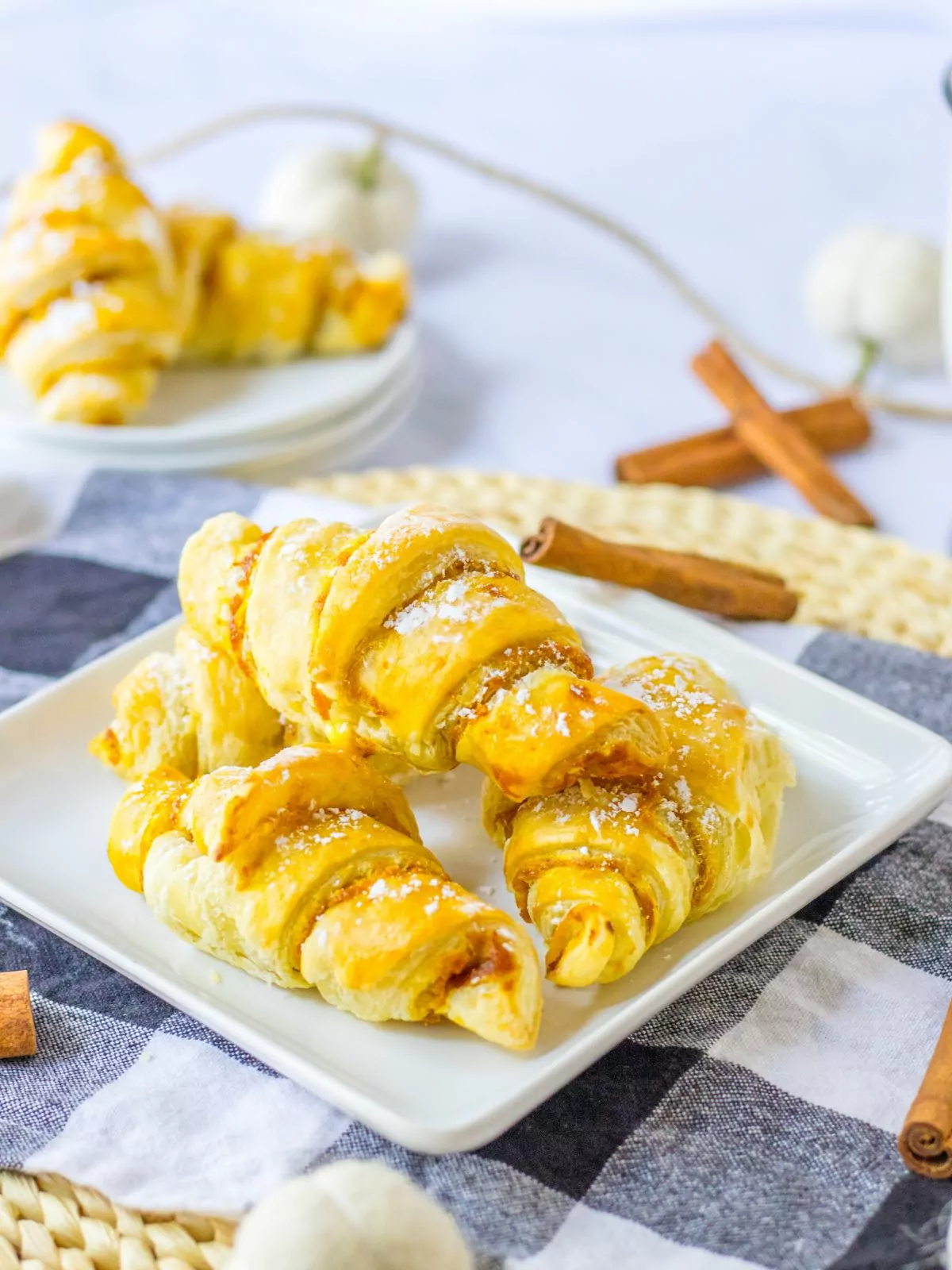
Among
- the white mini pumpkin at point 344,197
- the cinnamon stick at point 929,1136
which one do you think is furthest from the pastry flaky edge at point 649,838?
the white mini pumpkin at point 344,197

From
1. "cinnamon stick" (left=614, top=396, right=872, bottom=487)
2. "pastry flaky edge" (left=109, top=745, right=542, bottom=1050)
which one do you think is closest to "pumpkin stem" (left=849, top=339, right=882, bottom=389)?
"cinnamon stick" (left=614, top=396, right=872, bottom=487)

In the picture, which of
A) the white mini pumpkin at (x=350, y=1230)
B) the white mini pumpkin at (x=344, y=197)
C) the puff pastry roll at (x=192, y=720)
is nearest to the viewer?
the white mini pumpkin at (x=350, y=1230)

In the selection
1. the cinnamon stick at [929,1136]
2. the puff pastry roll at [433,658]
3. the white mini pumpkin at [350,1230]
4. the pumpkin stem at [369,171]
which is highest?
the puff pastry roll at [433,658]

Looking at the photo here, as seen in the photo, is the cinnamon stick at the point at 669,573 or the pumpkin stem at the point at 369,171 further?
the pumpkin stem at the point at 369,171

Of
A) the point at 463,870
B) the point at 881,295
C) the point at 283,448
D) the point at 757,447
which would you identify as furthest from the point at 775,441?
the point at 463,870

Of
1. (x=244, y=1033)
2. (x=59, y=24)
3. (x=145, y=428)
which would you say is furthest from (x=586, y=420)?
(x=59, y=24)

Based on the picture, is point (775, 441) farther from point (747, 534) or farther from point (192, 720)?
point (192, 720)

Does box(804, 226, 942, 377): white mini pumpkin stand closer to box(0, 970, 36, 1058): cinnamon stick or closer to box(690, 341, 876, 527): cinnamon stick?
box(690, 341, 876, 527): cinnamon stick

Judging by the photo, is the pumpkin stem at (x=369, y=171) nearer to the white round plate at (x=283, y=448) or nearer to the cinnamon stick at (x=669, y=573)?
the white round plate at (x=283, y=448)
